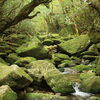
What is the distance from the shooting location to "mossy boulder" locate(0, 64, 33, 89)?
8.57m

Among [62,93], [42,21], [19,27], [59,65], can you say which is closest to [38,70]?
[62,93]

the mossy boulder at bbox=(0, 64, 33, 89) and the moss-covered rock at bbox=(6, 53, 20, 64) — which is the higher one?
the mossy boulder at bbox=(0, 64, 33, 89)

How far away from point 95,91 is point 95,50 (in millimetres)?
8479

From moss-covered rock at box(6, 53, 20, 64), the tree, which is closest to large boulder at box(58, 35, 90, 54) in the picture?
moss-covered rock at box(6, 53, 20, 64)

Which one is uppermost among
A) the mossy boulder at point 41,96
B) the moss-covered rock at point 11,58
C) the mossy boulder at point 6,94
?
the mossy boulder at point 6,94

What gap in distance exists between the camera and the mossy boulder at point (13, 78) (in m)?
8.57

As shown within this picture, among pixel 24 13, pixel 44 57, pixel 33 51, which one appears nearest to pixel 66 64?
pixel 44 57

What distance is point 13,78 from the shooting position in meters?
8.62

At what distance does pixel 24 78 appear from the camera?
8.91 metres

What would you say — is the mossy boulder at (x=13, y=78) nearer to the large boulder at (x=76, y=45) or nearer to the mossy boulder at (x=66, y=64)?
the mossy boulder at (x=66, y=64)

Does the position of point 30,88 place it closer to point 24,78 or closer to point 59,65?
point 24,78

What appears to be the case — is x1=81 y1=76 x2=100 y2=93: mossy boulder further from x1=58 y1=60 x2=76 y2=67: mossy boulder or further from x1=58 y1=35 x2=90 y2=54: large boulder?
x1=58 y1=35 x2=90 y2=54: large boulder

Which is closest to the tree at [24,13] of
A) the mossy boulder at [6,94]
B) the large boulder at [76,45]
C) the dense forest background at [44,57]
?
the dense forest background at [44,57]

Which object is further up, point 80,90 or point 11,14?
point 11,14
